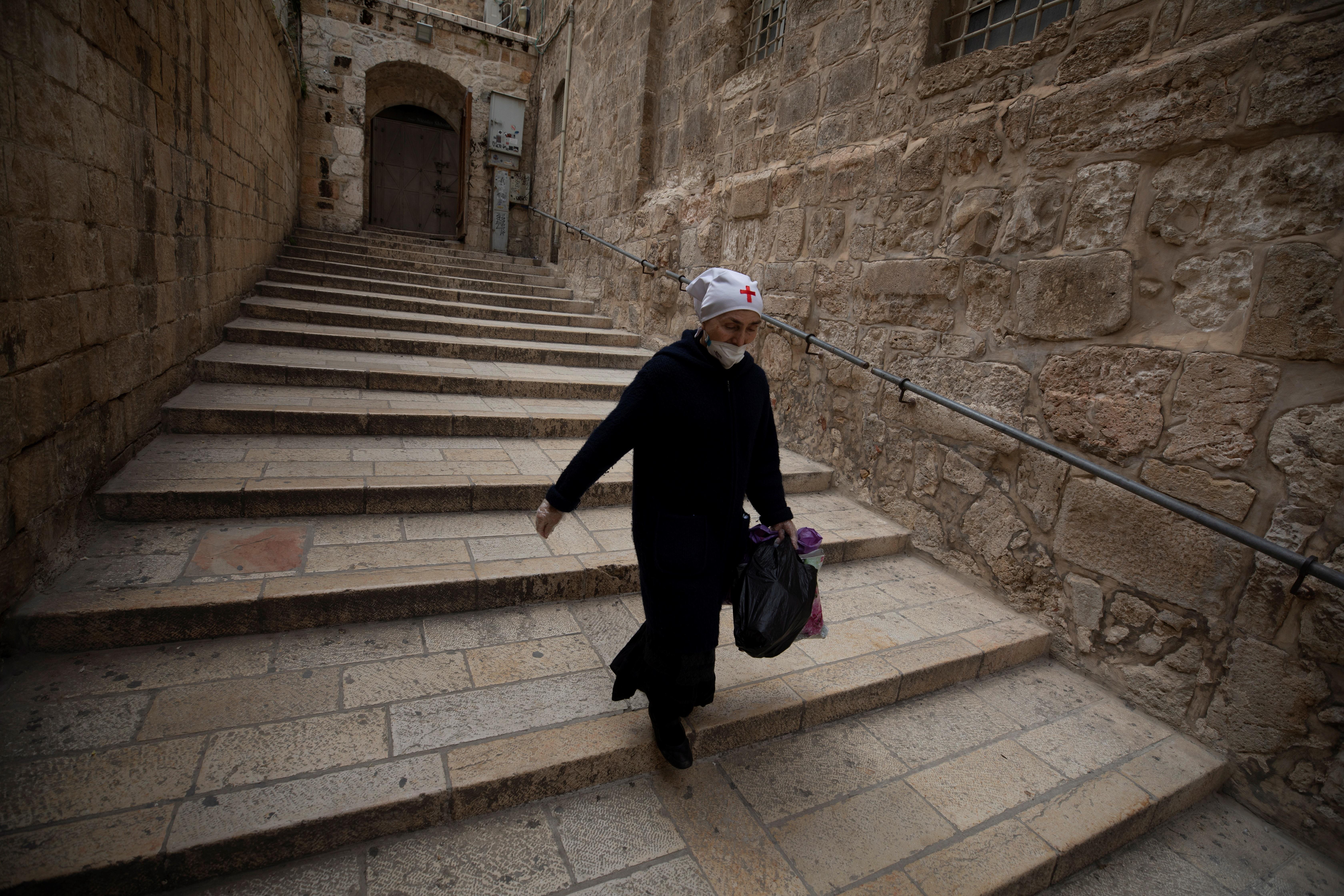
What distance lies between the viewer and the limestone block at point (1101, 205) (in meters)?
2.79

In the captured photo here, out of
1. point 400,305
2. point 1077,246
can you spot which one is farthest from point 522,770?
point 400,305

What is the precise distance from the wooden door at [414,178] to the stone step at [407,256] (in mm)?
4377

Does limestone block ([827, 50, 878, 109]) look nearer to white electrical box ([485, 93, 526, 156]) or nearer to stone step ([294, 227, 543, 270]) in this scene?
stone step ([294, 227, 543, 270])

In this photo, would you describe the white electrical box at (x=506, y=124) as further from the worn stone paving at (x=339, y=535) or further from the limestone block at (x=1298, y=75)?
the limestone block at (x=1298, y=75)

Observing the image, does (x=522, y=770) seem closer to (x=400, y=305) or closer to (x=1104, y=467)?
(x=1104, y=467)

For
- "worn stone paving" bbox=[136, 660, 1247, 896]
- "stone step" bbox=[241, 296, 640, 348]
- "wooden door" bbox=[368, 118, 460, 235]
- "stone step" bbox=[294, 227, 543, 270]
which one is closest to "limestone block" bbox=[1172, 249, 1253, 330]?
"worn stone paving" bbox=[136, 660, 1247, 896]

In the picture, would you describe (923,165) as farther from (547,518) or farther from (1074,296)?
(547,518)

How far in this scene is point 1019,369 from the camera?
3.25 m

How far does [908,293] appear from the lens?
3.85 m

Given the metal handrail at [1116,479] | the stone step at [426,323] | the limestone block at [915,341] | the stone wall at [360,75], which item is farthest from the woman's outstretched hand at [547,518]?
the stone wall at [360,75]

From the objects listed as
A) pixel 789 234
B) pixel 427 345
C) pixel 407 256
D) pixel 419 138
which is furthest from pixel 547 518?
pixel 419 138

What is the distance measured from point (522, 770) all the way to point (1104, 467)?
8.67 feet

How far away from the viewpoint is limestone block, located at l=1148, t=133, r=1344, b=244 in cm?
223

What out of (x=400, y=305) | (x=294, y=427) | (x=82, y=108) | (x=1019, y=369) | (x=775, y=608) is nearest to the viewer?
(x=775, y=608)
